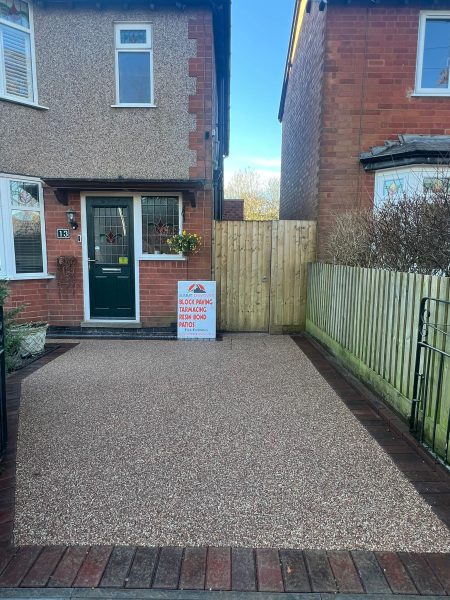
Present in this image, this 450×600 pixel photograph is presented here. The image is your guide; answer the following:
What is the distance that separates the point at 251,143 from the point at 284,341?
25.1 meters

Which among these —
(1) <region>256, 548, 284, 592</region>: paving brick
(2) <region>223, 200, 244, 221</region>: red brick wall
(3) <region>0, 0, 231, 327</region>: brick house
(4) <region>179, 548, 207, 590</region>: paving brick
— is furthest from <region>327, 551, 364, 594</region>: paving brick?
(2) <region>223, 200, 244, 221</region>: red brick wall

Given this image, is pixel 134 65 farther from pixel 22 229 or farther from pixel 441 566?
pixel 441 566

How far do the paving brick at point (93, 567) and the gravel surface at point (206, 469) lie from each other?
0.06 m

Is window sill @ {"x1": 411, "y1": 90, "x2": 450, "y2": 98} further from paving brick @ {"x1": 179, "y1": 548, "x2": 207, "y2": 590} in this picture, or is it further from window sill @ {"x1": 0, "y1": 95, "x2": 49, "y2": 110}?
paving brick @ {"x1": 179, "y1": 548, "x2": 207, "y2": 590}

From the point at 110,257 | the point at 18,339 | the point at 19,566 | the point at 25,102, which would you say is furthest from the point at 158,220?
the point at 19,566

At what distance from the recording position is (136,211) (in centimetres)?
719

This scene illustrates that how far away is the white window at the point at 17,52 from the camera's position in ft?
21.5

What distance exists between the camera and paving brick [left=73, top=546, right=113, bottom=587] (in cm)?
180

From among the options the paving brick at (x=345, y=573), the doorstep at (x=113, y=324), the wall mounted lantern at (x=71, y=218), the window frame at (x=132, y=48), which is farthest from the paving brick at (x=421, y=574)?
the window frame at (x=132, y=48)

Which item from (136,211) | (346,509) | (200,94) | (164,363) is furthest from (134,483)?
(200,94)

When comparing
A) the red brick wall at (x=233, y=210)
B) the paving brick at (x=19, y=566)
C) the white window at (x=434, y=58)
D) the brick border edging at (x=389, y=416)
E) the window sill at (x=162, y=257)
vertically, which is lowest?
the paving brick at (x=19, y=566)

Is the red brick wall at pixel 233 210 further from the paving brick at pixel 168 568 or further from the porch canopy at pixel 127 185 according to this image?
the paving brick at pixel 168 568

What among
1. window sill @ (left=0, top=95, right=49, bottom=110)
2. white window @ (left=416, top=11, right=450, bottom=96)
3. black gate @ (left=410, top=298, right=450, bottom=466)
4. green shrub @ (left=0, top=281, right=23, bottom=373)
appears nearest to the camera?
black gate @ (left=410, top=298, right=450, bottom=466)

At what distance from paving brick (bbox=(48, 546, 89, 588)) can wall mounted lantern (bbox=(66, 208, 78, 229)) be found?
6.12 metres
